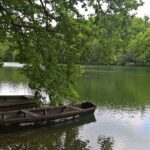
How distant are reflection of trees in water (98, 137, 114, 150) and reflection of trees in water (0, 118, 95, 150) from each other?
1.02 meters

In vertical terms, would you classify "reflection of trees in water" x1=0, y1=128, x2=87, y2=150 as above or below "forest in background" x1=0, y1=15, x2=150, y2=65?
below

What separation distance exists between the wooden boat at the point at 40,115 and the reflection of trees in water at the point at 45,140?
0.68 meters

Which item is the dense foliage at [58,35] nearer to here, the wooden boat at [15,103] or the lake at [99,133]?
the lake at [99,133]

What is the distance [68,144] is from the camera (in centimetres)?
2259

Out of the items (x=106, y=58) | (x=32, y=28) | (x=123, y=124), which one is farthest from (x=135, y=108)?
(x=32, y=28)

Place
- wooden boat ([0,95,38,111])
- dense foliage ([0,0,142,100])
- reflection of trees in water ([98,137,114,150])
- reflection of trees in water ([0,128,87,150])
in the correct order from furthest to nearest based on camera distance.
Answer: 1. wooden boat ([0,95,38,111])
2. reflection of trees in water ([98,137,114,150])
3. reflection of trees in water ([0,128,87,150])
4. dense foliage ([0,0,142,100])

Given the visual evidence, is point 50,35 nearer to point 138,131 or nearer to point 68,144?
point 68,144

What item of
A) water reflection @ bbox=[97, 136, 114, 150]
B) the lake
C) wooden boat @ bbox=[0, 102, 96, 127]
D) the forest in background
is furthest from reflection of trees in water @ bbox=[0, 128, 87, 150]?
the forest in background

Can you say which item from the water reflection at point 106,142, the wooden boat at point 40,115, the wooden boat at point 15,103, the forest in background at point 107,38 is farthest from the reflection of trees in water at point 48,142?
the forest in background at point 107,38

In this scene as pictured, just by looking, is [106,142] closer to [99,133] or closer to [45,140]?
[99,133]

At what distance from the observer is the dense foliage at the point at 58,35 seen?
13.7 meters

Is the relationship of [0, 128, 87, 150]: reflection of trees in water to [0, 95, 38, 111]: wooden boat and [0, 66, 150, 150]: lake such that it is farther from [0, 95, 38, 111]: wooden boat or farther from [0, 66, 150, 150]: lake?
[0, 95, 38, 111]: wooden boat

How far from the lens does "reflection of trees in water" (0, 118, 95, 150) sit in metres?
21.6

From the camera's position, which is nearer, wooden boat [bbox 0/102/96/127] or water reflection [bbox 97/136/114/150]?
water reflection [bbox 97/136/114/150]
